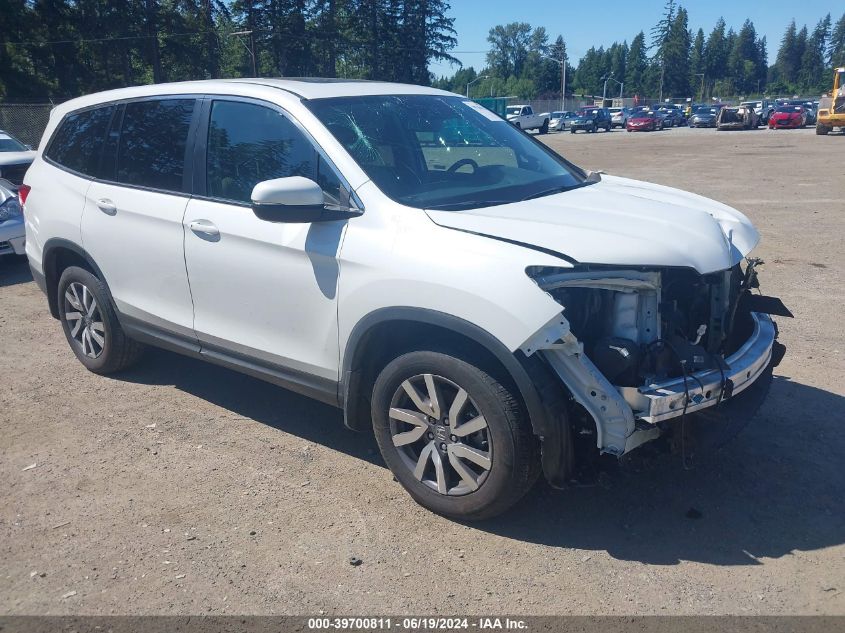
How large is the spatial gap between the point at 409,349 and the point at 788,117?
173 ft

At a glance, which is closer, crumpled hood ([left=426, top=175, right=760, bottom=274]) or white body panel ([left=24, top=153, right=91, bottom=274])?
crumpled hood ([left=426, top=175, right=760, bottom=274])

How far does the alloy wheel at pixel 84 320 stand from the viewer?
17.9 feet

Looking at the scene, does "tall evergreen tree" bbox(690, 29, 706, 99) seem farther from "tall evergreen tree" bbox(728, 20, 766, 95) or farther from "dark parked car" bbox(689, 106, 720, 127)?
"dark parked car" bbox(689, 106, 720, 127)

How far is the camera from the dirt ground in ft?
10.4

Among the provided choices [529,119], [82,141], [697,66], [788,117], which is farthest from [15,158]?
[697,66]

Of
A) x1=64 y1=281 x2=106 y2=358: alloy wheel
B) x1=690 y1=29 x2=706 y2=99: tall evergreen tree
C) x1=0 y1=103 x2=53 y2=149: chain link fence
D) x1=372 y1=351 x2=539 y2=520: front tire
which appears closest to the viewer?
x1=372 y1=351 x2=539 y2=520: front tire

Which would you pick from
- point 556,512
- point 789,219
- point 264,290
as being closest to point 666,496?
point 556,512

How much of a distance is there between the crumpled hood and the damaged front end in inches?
3.1

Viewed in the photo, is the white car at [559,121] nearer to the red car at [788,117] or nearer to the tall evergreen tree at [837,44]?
the red car at [788,117]

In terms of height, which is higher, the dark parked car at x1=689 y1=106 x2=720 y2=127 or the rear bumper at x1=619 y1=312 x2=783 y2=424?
the rear bumper at x1=619 y1=312 x2=783 y2=424

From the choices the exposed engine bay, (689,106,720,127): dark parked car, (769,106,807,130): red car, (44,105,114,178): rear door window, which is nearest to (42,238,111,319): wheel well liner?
(44,105,114,178): rear door window

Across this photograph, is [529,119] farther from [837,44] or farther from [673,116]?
[837,44]

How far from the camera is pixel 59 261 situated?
18.6ft

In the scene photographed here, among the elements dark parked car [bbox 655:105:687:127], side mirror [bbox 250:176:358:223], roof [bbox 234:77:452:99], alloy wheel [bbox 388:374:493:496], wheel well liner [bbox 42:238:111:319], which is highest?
roof [bbox 234:77:452:99]
